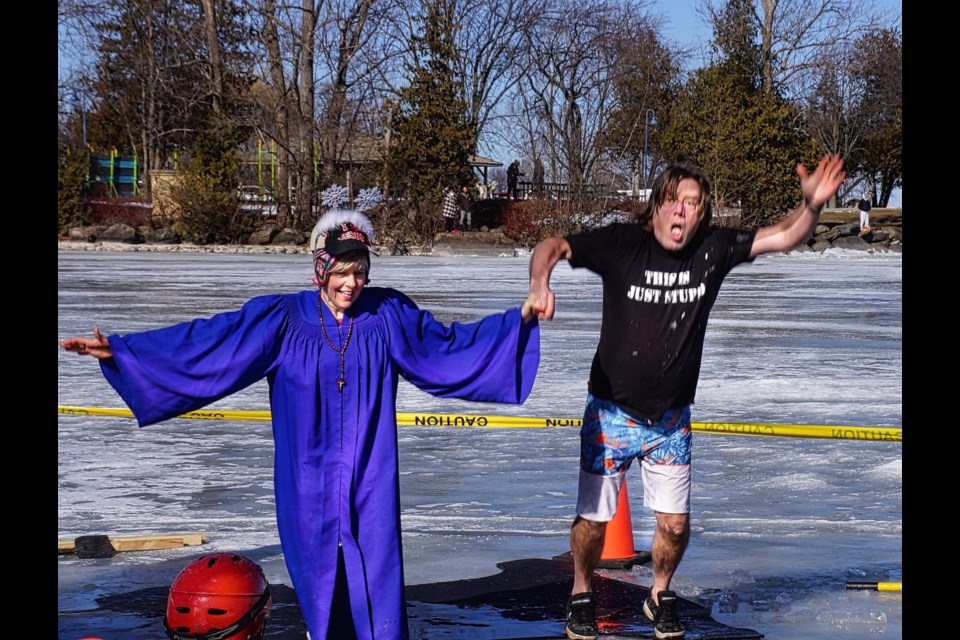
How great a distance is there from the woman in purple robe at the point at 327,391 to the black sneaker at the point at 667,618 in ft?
3.07

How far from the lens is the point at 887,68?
47406 millimetres

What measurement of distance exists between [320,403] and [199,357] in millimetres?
450

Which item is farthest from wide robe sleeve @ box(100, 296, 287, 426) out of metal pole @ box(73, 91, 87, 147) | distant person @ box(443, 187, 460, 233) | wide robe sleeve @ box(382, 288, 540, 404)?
metal pole @ box(73, 91, 87, 147)

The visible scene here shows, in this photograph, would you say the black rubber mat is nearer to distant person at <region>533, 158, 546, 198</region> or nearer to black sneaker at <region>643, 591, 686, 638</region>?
black sneaker at <region>643, 591, 686, 638</region>

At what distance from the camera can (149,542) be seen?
18.8ft

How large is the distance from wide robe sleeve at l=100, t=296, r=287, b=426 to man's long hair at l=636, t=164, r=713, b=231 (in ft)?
4.60

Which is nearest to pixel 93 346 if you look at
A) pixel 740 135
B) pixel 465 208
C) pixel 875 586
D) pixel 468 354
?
pixel 468 354

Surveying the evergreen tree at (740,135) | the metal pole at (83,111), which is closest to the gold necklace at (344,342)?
the evergreen tree at (740,135)

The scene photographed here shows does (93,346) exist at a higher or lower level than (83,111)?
lower

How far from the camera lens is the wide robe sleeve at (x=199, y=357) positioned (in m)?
4.34

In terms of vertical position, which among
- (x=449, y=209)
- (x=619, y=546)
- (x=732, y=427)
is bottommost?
(x=619, y=546)

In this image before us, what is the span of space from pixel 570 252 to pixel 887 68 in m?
46.1

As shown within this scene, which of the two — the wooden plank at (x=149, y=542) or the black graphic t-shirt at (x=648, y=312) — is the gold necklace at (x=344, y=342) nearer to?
the black graphic t-shirt at (x=648, y=312)

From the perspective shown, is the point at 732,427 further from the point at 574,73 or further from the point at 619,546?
the point at 574,73
